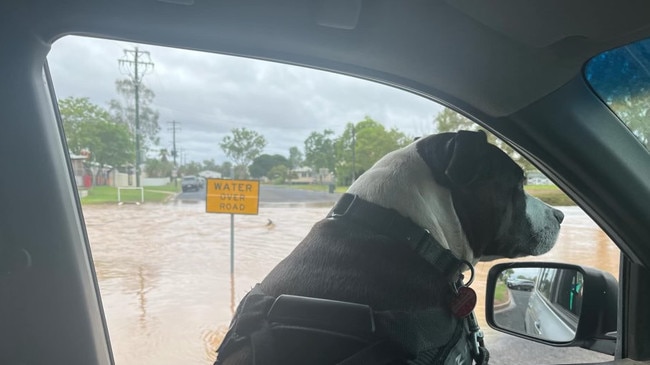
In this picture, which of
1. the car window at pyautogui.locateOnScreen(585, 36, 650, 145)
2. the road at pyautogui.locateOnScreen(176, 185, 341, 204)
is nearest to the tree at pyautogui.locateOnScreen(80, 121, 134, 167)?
the road at pyautogui.locateOnScreen(176, 185, 341, 204)

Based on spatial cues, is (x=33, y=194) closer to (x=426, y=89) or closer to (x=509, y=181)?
(x=426, y=89)

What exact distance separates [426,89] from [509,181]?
469mm

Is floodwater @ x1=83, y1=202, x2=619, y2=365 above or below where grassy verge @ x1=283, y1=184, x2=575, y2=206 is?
below

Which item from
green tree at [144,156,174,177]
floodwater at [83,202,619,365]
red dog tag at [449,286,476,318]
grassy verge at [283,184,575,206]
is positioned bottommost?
floodwater at [83,202,619,365]

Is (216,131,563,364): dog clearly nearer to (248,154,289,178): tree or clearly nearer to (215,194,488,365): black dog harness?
(215,194,488,365): black dog harness

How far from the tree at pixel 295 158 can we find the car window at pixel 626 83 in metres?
1.70

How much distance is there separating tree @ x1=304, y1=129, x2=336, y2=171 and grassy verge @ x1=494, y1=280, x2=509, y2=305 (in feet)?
3.68

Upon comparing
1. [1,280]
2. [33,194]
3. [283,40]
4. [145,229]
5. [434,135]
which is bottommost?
[145,229]

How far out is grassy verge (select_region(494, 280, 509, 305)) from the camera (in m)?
1.62

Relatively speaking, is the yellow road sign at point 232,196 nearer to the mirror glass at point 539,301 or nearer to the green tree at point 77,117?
the green tree at point 77,117

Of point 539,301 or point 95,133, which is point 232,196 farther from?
point 539,301

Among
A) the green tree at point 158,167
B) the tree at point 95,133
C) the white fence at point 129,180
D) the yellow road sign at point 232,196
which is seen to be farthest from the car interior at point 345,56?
the yellow road sign at point 232,196

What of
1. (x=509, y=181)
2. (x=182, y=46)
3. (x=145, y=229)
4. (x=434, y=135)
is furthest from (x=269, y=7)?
(x=145, y=229)

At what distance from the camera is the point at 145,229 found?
380 cm
